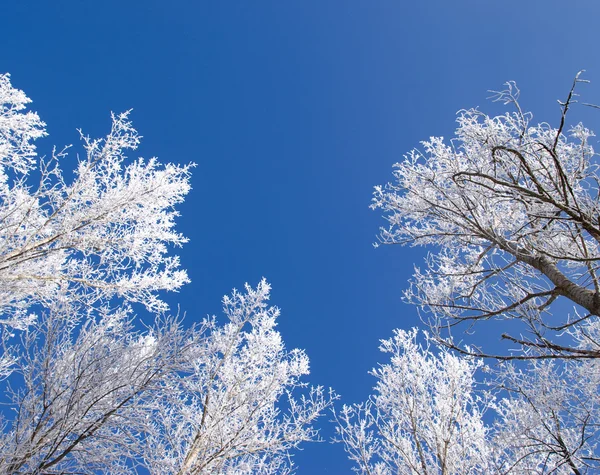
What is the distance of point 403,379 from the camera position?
7.72m

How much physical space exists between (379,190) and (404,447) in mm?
4692

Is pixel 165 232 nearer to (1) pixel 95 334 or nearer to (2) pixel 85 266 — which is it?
(2) pixel 85 266


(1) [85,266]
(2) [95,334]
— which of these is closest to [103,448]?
(2) [95,334]

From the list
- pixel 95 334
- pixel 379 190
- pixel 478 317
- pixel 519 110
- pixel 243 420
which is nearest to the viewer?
pixel 519 110

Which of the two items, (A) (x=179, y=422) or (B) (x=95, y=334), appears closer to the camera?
(B) (x=95, y=334)

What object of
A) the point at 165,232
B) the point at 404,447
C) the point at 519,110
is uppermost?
the point at 165,232

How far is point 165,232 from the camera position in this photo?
23.2ft

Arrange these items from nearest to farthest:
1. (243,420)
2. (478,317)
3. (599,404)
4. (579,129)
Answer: (579,129) < (478,317) < (599,404) < (243,420)

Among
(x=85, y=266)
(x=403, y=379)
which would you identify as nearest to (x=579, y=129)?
(x=403, y=379)

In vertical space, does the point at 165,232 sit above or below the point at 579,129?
above

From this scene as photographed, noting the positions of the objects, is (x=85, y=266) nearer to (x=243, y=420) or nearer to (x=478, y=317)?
(x=243, y=420)

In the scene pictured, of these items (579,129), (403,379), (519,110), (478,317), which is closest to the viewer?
(579,129)

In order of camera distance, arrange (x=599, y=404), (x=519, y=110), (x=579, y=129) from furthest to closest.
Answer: (x=599, y=404) < (x=519, y=110) < (x=579, y=129)

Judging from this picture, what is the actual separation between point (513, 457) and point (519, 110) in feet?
17.4
